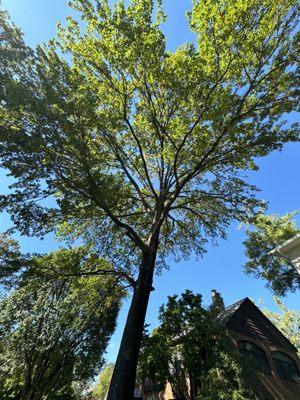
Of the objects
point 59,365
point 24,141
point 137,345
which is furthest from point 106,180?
point 59,365

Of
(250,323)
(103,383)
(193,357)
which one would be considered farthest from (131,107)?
(103,383)

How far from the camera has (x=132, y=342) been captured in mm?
7746

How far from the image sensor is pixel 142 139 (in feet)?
44.1

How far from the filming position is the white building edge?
10.0m

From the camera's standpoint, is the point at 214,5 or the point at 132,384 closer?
the point at 132,384

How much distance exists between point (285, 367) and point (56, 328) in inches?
577

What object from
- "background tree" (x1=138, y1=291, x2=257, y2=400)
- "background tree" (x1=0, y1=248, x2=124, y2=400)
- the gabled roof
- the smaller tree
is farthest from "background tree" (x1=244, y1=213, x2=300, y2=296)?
the smaller tree

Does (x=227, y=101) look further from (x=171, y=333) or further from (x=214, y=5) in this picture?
(x=171, y=333)

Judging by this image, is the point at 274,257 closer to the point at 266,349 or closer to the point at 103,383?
the point at 266,349

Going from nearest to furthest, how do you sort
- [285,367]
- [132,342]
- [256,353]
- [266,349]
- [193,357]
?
[132,342]
[193,357]
[256,353]
[266,349]
[285,367]

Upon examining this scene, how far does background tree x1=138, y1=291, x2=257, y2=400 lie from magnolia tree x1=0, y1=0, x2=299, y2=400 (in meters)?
4.04

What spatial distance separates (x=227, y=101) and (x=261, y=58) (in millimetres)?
1846

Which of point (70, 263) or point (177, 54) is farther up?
point (177, 54)

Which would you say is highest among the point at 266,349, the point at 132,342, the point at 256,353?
the point at 266,349
